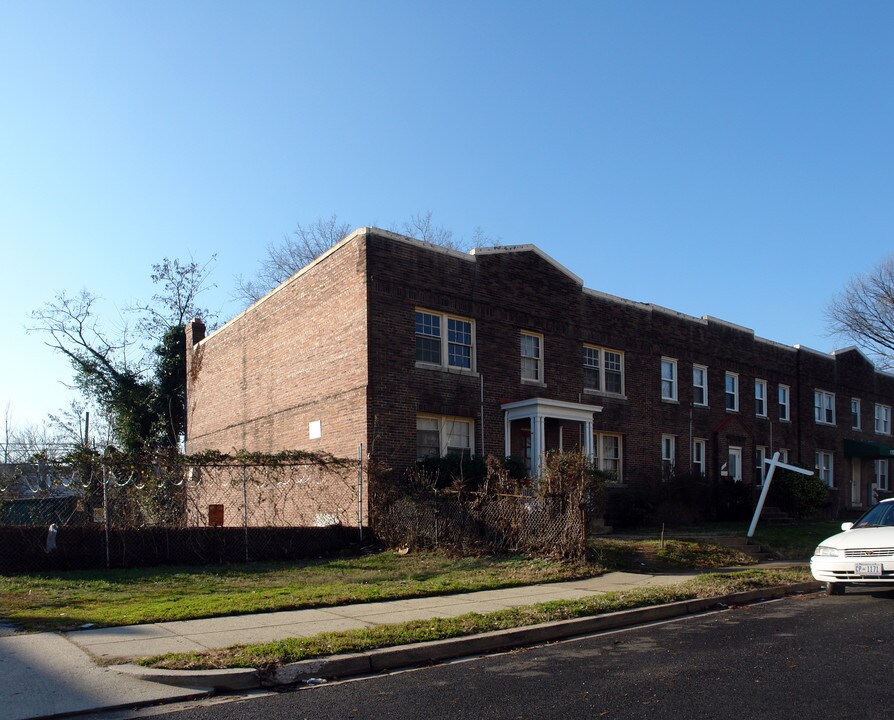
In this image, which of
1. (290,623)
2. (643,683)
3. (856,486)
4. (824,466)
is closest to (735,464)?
(824,466)

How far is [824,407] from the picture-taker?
3531 cm

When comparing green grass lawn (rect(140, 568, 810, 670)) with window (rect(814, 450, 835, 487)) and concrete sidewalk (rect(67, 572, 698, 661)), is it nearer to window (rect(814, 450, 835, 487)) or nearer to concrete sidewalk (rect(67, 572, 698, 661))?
concrete sidewalk (rect(67, 572, 698, 661))

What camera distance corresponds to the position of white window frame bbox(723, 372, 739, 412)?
2995cm

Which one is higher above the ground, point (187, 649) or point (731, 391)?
point (731, 391)

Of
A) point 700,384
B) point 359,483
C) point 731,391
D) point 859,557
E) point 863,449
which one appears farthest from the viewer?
point 863,449

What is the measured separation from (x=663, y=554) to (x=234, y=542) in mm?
8339

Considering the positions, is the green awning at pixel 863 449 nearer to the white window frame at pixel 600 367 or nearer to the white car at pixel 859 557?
the white window frame at pixel 600 367

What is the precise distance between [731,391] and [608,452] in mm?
7575

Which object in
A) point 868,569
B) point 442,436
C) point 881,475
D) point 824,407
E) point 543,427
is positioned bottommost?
point 881,475

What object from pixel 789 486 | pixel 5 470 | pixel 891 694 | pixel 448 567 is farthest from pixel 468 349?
pixel 891 694

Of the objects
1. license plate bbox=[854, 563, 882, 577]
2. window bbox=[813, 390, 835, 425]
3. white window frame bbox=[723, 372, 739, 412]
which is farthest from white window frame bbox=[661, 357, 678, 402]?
license plate bbox=[854, 563, 882, 577]

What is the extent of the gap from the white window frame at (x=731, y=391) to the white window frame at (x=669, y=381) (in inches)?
122

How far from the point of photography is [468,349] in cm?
2188

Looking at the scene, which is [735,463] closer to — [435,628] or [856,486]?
[856,486]
